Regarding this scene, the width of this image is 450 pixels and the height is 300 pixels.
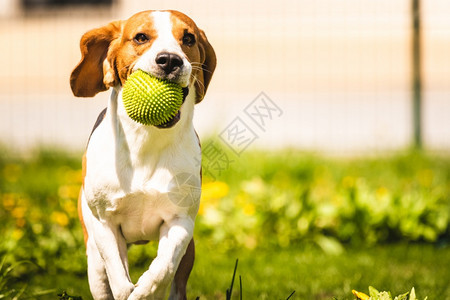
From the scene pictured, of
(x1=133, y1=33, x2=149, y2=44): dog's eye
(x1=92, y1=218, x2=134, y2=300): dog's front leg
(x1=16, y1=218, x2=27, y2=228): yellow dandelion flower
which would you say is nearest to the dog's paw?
(x1=92, y1=218, x2=134, y2=300): dog's front leg

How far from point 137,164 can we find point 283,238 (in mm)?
2604

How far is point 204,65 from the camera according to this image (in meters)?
3.23

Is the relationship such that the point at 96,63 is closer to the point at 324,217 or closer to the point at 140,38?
the point at 140,38

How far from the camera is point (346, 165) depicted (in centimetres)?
793

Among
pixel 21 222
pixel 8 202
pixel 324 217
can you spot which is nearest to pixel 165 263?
pixel 21 222

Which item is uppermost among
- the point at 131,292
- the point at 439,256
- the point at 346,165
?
the point at 131,292

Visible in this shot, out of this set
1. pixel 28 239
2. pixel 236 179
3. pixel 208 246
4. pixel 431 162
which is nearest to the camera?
pixel 28 239

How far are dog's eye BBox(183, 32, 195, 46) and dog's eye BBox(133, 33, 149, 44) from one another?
0.17 metres

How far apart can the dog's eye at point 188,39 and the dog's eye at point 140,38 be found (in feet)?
0.56

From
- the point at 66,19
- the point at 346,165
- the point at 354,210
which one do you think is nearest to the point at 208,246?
the point at 354,210

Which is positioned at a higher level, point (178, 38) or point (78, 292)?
point (178, 38)

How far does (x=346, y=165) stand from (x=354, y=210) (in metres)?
2.54

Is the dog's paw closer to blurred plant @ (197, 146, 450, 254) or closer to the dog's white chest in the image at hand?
the dog's white chest

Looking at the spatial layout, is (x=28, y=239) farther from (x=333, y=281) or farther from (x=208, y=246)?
(x=333, y=281)
